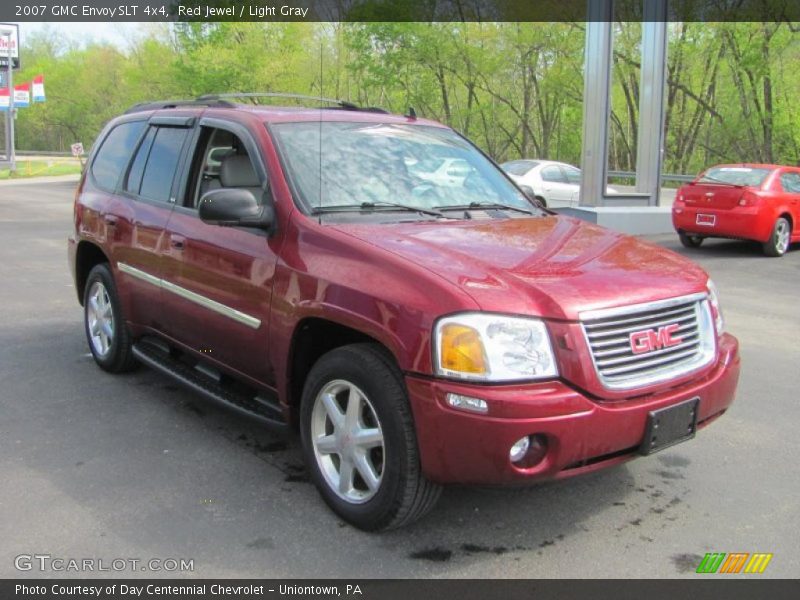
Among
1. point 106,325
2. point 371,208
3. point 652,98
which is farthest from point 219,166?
point 652,98

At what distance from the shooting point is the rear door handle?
438cm

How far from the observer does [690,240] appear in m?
13.6

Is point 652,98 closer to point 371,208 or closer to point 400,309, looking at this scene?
point 371,208

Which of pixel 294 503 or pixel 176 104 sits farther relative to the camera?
pixel 176 104

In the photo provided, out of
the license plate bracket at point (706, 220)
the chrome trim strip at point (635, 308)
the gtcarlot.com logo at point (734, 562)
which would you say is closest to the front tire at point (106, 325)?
the chrome trim strip at point (635, 308)

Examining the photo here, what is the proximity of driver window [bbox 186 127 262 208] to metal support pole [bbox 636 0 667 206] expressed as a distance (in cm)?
1292

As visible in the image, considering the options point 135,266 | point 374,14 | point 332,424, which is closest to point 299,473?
point 332,424

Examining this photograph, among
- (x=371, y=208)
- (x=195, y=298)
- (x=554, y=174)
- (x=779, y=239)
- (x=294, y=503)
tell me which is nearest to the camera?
(x=294, y=503)

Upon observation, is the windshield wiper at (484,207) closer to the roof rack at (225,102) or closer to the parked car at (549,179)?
the roof rack at (225,102)

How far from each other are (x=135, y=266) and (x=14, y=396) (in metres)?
1.23

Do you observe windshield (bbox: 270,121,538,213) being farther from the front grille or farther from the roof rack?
the front grille

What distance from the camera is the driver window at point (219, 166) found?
426 cm

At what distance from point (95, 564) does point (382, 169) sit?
237 centimetres

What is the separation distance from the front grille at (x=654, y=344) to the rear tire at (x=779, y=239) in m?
10.2
